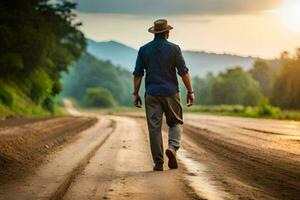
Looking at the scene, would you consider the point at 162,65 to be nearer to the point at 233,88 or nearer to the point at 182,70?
the point at 182,70

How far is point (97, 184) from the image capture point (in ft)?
29.9

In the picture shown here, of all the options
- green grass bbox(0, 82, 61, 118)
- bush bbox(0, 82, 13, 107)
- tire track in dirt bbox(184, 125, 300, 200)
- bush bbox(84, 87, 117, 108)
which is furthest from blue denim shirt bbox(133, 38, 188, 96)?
bush bbox(84, 87, 117, 108)

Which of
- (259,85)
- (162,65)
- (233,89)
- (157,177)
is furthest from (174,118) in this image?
(259,85)

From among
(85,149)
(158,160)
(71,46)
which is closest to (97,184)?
(158,160)

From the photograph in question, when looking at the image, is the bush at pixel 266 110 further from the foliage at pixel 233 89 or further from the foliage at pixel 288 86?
the foliage at pixel 233 89

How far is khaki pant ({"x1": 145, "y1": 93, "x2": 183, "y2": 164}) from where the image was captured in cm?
1140

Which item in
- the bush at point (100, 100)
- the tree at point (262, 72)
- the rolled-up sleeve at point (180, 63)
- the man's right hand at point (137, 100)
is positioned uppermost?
the tree at point (262, 72)

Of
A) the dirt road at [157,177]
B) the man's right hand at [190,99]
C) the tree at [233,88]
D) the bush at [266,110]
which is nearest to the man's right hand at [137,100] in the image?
the man's right hand at [190,99]

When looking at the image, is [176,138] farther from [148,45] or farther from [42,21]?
[42,21]

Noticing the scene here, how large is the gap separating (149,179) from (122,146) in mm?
6865

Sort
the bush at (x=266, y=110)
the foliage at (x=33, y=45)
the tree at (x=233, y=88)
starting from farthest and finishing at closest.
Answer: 1. the tree at (x=233, y=88)
2. the bush at (x=266, y=110)
3. the foliage at (x=33, y=45)

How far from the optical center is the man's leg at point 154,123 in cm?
1139

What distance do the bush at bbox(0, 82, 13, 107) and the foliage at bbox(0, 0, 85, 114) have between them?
50.3 inches

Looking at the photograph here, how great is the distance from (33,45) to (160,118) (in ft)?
119
